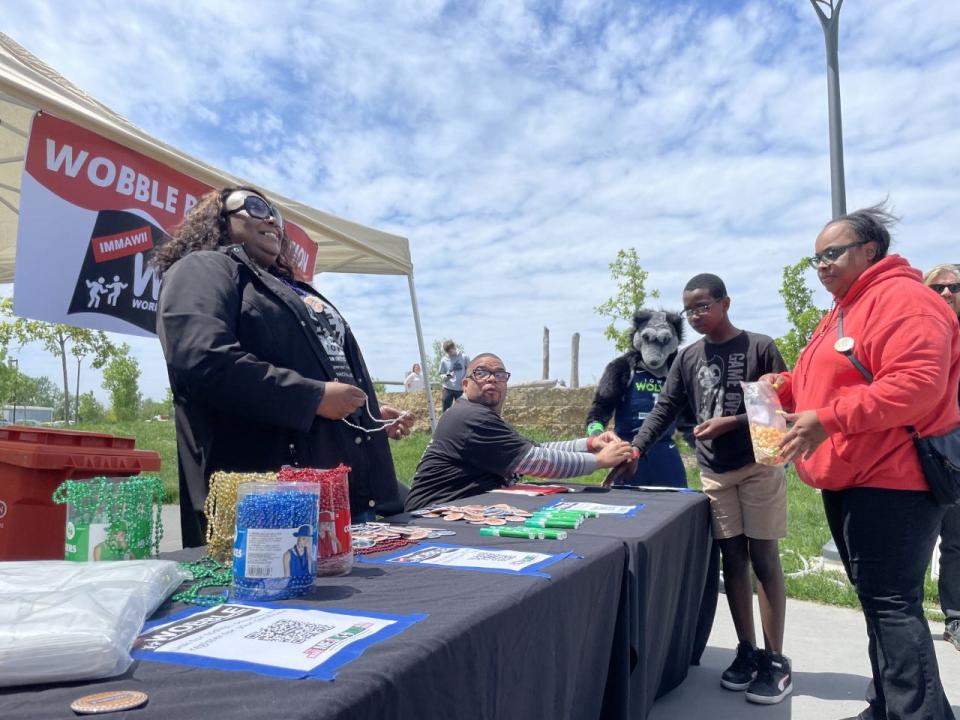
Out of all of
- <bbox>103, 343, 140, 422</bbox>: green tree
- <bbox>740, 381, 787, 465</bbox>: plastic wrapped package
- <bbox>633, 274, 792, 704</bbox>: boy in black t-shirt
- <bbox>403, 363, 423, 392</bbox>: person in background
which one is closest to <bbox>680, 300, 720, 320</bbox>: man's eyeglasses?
<bbox>633, 274, 792, 704</bbox>: boy in black t-shirt

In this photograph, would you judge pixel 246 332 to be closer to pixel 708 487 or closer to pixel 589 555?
pixel 589 555

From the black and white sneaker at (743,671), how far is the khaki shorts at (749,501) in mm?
458

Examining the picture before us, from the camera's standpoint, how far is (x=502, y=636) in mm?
1146

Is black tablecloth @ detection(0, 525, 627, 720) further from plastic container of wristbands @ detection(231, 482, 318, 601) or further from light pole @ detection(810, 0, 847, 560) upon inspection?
light pole @ detection(810, 0, 847, 560)

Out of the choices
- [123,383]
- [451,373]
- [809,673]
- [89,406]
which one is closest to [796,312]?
[451,373]

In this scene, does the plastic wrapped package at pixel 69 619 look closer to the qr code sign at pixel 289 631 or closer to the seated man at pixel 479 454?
the qr code sign at pixel 289 631

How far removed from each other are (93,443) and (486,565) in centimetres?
86

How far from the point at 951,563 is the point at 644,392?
5.44ft

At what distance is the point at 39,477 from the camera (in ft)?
4.47

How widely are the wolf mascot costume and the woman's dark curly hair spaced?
2.37 metres

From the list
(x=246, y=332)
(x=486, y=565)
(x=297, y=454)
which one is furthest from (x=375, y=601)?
(x=246, y=332)

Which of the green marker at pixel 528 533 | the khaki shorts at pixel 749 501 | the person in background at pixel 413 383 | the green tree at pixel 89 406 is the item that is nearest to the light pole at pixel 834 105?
the khaki shorts at pixel 749 501

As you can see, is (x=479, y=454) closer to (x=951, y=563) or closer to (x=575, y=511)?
(x=575, y=511)

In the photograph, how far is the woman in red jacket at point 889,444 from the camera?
75.3 inches
